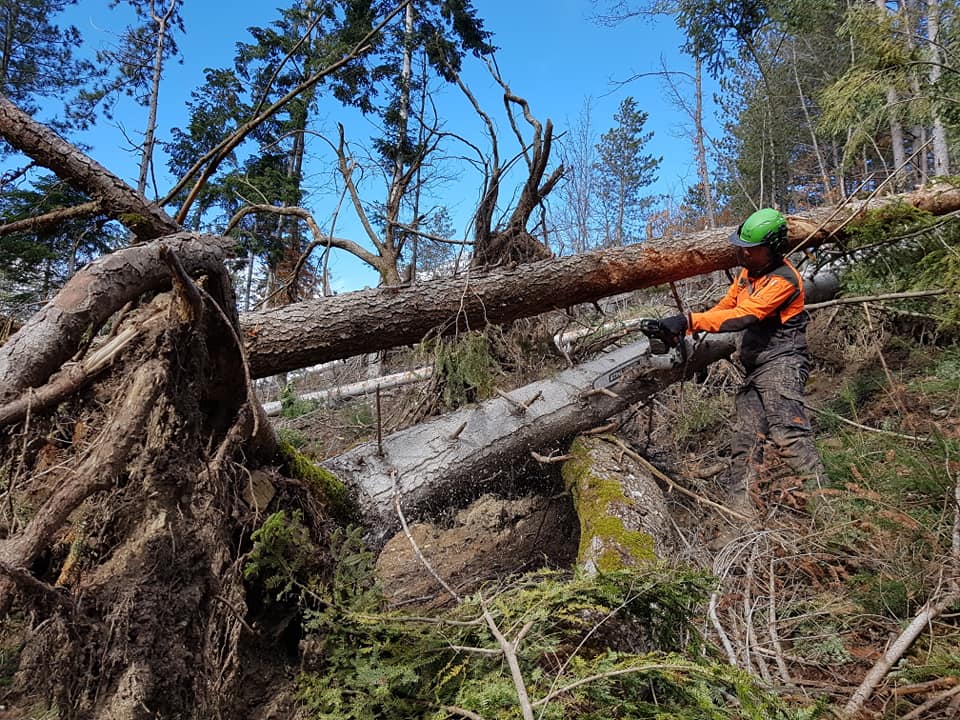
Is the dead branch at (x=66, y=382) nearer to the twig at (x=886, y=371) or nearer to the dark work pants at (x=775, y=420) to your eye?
the dark work pants at (x=775, y=420)

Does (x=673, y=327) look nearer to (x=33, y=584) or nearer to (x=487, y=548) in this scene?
(x=487, y=548)

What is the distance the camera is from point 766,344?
3920 millimetres

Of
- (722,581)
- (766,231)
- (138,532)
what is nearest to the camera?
(138,532)

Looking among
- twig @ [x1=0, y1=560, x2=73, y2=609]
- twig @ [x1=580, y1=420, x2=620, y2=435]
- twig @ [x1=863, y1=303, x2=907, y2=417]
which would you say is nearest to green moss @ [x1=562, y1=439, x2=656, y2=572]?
twig @ [x1=580, y1=420, x2=620, y2=435]

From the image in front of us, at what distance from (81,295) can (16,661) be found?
1756mm

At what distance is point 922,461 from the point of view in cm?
244

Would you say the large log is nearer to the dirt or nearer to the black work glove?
the black work glove

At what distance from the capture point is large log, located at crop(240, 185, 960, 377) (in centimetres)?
328

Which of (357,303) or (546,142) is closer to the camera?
(357,303)

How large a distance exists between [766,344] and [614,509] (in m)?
2.06

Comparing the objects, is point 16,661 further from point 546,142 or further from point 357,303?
point 546,142

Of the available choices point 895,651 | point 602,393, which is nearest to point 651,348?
point 602,393

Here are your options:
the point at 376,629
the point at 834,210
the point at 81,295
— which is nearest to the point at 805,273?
the point at 834,210

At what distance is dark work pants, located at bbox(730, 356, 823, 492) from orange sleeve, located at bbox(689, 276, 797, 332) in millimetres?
432
